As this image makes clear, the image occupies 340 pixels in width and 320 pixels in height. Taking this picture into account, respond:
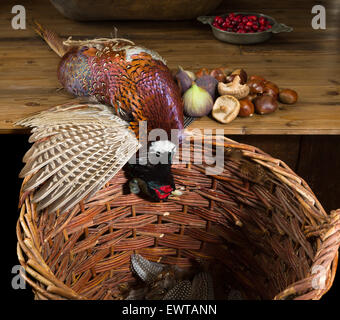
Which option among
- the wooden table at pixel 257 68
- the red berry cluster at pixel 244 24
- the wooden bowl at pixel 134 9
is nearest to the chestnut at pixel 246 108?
the wooden table at pixel 257 68

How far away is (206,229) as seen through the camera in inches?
38.2

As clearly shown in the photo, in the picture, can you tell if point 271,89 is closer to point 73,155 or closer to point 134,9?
point 73,155

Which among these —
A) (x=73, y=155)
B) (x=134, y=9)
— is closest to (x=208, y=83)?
(x=73, y=155)

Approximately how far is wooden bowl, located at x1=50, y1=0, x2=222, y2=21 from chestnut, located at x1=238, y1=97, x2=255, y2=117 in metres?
0.60

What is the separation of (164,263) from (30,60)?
2.39ft

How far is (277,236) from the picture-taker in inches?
33.0

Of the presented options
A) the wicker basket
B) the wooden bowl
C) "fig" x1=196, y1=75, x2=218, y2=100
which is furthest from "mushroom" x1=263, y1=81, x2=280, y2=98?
the wooden bowl

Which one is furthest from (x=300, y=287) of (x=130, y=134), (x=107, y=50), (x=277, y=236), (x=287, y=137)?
(x=107, y=50)

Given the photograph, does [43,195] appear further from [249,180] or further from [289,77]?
[289,77]

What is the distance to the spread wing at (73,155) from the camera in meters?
0.72

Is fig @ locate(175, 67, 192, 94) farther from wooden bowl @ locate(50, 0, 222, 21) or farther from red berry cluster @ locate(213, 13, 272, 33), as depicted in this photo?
wooden bowl @ locate(50, 0, 222, 21)

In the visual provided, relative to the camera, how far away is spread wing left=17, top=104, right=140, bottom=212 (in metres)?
0.72

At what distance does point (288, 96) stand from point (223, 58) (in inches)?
11.8

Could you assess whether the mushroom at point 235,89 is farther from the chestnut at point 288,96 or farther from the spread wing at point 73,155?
the spread wing at point 73,155
